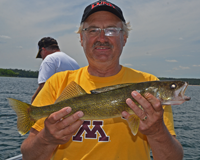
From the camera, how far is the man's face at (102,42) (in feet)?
11.8

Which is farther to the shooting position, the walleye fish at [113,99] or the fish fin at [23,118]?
the fish fin at [23,118]

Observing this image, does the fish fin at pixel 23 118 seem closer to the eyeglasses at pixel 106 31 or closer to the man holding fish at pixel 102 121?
the man holding fish at pixel 102 121

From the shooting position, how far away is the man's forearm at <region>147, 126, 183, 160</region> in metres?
2.71

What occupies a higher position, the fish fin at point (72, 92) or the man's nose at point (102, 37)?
the man's nose at point (102, 37)

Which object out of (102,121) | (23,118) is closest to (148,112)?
(102,121)

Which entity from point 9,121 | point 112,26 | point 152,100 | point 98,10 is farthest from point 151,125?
point 9,121

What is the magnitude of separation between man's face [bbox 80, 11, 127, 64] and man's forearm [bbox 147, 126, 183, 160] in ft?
5.58

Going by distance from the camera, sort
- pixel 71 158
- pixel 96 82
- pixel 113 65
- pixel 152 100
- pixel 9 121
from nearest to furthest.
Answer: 1. pixel 152 100
2. pixel 71 158
3. pixel 96 82
4. pixel 113 65
5. pixel 9 121

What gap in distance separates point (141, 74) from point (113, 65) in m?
0.60

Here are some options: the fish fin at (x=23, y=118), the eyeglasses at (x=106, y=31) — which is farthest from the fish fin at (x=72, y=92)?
the eyeglasses at (x=106, y=31)

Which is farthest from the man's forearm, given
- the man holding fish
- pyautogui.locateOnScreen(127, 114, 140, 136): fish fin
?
pyautogui.locateOnScreen(127, 114, 140, 136): fish fin

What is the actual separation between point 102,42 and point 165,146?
86.0 inches

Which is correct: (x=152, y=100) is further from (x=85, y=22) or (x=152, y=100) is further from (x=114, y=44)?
(x=85, y=22)

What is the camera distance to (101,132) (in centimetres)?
307
